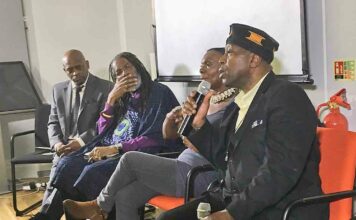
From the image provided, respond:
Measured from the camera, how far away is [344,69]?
204 centimetres

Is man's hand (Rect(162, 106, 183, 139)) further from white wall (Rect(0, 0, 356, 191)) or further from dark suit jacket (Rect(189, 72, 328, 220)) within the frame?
white wall (Rect(0, 0, 356, 191))

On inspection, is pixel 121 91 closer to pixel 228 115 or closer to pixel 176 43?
pixel 176 43

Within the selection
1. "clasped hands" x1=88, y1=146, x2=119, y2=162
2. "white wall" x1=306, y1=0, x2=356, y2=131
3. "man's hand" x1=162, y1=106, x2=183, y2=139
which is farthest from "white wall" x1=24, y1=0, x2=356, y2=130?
"white wall" x1=306, y1=0, x2=356, y2=131

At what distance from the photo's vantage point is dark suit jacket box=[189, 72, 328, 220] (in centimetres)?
149

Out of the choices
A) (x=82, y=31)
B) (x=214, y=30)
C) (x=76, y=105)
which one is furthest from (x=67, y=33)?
(x=214, y=30)

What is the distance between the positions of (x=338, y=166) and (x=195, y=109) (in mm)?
637

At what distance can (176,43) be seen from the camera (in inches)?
130

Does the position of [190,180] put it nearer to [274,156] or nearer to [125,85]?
[274,156]

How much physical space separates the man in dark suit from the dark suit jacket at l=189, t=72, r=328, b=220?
66.6 inches

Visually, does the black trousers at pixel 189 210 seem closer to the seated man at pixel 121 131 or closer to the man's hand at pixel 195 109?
the man's hand at pixel 195 109

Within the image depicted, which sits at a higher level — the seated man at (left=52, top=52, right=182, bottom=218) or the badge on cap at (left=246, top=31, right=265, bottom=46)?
the badge on cap at (left=246, top=31, right=265, bottom=46)

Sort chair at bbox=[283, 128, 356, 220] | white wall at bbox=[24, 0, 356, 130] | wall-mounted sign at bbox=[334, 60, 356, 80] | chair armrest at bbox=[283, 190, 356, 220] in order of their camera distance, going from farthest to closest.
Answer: white wall at bbox=[24, 0, 356, 130]
wall-mounted sign at bbox=[334, 60, 356, 80]
chair at bbox=[283, 128, 356, 220]
chair armrest at bbox=[283, 190, 356, 220]

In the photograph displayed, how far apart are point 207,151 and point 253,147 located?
381 mm

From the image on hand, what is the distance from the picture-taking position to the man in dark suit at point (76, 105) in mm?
3174
